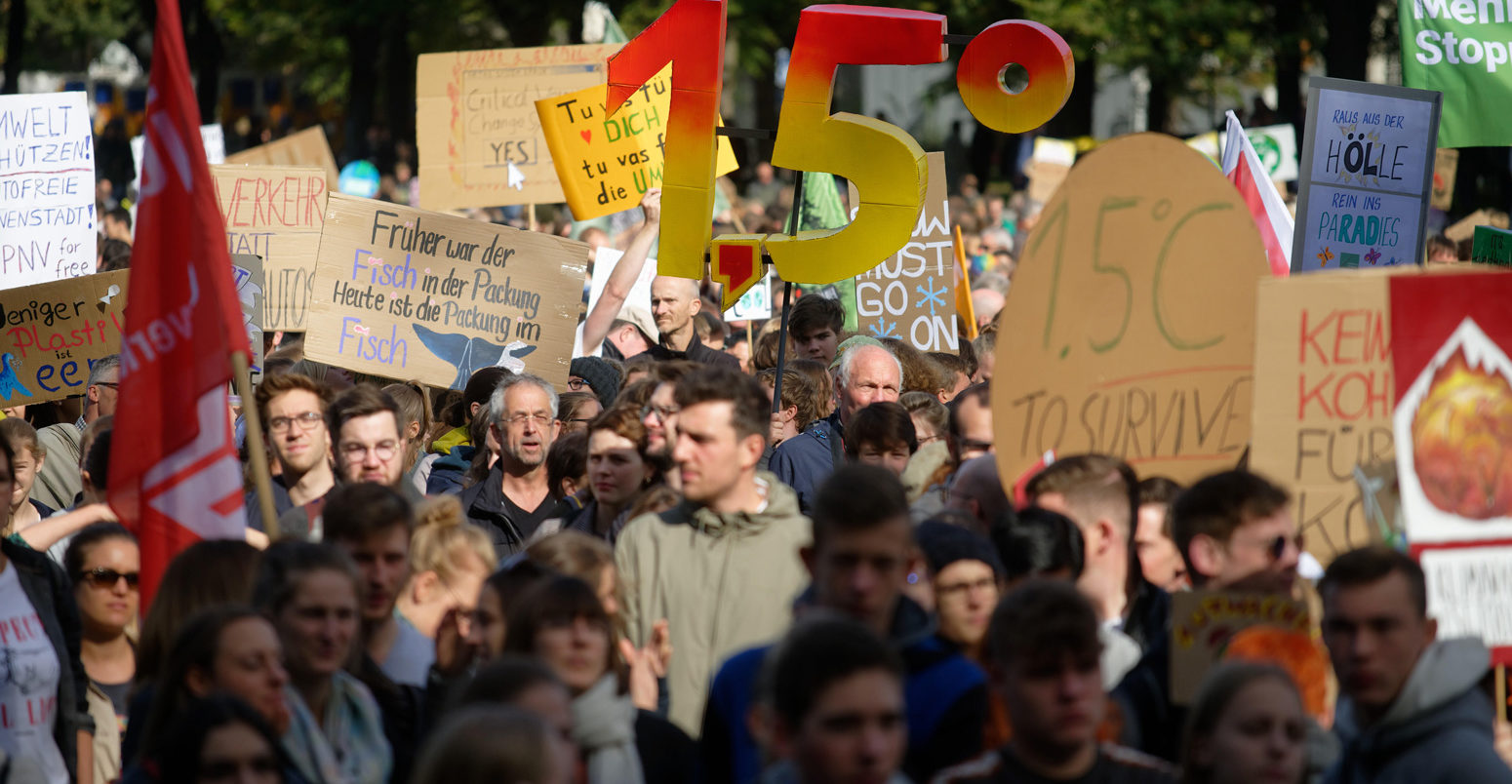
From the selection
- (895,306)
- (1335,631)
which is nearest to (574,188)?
(895,306)

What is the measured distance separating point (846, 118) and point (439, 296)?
2983 mm

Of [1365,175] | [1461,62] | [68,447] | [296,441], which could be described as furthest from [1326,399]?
[68,447]

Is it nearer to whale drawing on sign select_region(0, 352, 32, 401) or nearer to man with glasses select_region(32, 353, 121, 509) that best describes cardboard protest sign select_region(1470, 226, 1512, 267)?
man with glasses select_region(32, 353, 121, 509)

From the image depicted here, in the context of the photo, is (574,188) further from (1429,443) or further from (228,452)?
(1429,443)

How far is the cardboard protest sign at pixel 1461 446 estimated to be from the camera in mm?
4074

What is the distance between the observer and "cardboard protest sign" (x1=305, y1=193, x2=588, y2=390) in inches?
354

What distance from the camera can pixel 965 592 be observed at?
408cm

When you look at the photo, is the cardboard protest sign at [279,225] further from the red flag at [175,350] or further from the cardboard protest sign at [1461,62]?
the cardboard protest sign at [1461,62]

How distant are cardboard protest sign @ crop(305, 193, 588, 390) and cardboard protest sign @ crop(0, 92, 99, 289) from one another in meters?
2.11

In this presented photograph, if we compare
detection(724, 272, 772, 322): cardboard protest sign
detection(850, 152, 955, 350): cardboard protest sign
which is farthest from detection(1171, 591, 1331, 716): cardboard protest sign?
detection(724, 272, 772, 322): cardboard protest sign

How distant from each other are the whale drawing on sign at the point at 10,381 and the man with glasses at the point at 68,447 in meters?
0.74

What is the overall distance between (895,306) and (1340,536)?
5342mm

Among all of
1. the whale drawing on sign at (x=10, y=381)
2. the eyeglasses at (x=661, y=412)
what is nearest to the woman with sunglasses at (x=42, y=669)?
the eyeglasses at (x=661, y=412)

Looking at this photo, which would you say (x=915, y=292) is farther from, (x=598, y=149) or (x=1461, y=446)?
(x=1461, y=446)
